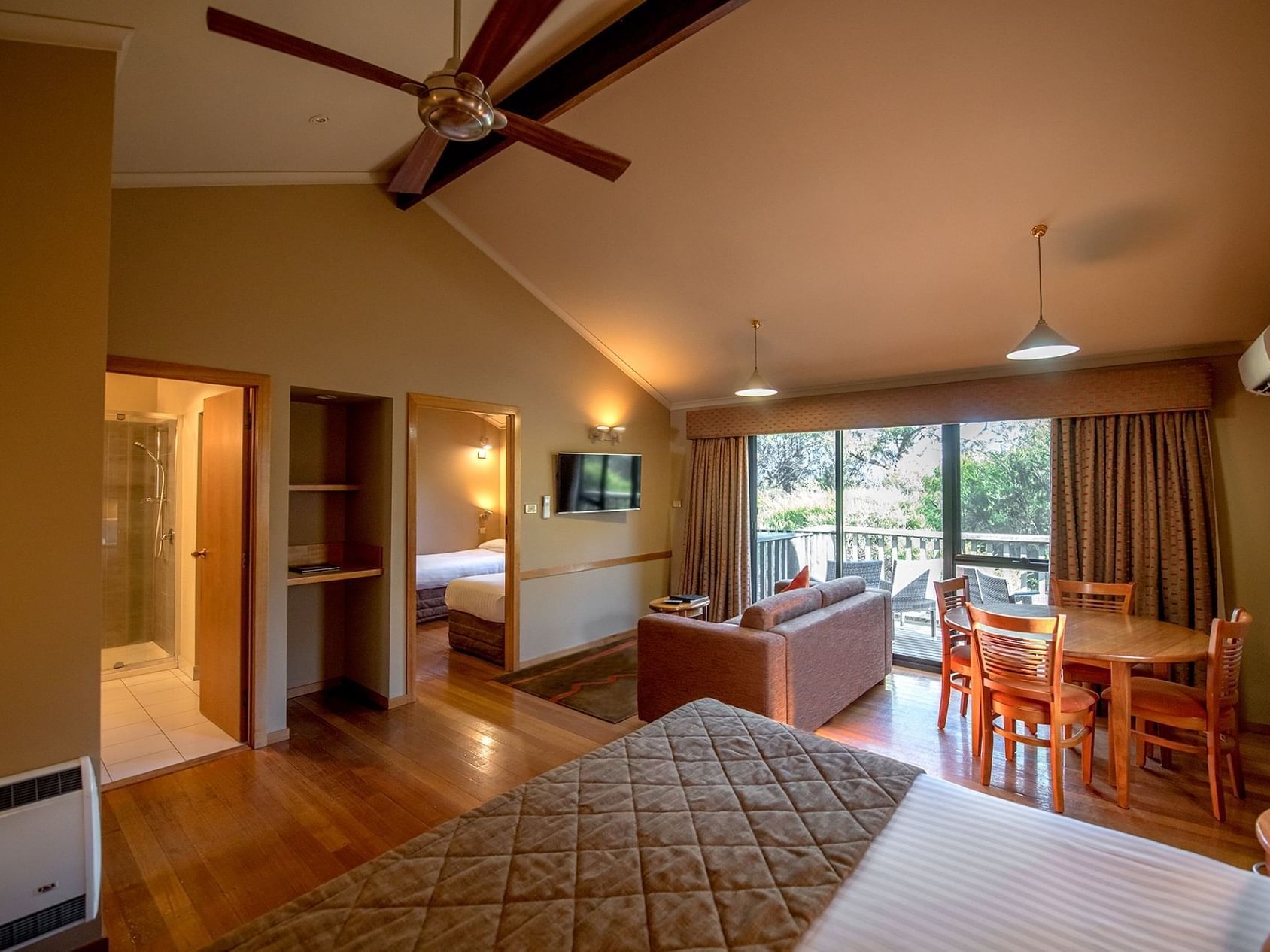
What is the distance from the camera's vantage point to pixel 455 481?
25.5ft

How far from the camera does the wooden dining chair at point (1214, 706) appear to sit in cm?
261

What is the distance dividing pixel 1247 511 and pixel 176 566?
751 centimetres

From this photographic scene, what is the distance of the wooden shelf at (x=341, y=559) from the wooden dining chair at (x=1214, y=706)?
428 centimetres

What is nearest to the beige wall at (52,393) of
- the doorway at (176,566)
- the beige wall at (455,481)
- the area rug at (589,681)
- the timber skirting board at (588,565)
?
the doorway at (176,566)

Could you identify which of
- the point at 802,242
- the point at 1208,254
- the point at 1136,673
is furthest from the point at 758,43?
the point at 1136,673

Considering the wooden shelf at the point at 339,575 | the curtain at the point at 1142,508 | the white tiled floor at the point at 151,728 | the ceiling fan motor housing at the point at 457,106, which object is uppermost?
the ceiling fan motor housing at the point at 457,106

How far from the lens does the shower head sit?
189 inches

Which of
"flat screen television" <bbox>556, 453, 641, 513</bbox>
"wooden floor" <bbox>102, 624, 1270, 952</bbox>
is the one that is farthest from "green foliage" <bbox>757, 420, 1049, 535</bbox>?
"wooden floor" <bbox>102, 624, 1270, 952</bbox>

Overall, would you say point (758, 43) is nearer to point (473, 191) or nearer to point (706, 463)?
point (473, 191)

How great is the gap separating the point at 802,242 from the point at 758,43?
48.2 inches

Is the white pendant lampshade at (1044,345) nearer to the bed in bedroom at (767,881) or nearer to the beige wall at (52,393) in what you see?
the bed in bedroom at (767,881)

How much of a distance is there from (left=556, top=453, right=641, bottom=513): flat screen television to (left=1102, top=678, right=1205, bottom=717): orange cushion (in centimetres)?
373

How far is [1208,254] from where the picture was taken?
303cm

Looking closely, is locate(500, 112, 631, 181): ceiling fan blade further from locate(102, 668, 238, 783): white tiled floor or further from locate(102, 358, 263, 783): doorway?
locate(102, 668, 238, 783): white tiled floor
